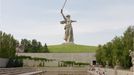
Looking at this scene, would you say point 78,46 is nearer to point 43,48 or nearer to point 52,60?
point 43,48

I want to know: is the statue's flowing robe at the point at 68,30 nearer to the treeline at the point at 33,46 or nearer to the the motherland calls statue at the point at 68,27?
the the motherland calls statue at the point at 68,27

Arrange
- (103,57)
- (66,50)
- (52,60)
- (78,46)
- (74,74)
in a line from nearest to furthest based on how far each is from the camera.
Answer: (74,74) → (103,57) → (52,60) → (66,50) → (78,46)

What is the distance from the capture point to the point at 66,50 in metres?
88.9

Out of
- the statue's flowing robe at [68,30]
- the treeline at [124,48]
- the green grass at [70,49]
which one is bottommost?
the treeline at [124,48]

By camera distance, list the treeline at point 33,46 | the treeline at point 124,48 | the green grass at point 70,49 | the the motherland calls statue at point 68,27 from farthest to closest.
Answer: the treeline at point 33,46 < the the motherland calls statue at point 68,27 < the green grass at point 70,49 < the treeline at point 124,48

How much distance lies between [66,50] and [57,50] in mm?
3219

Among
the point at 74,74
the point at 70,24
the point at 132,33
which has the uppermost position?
the point at 70,24

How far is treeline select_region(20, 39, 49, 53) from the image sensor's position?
95.2 metres

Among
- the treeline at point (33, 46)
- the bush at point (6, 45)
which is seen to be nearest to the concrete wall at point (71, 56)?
the treeline at point (33, 46)

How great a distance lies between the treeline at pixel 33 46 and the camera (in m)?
95.2

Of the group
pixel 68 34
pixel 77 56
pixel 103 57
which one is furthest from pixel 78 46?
pixel 103 57

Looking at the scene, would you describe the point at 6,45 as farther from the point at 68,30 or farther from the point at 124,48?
the point at 68,30

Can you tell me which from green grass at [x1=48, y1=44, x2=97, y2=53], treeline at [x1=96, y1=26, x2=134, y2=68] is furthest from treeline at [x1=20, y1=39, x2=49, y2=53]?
treeline at [x1=96, y1=26, x2=134, y2=68]

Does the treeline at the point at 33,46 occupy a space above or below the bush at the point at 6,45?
above
